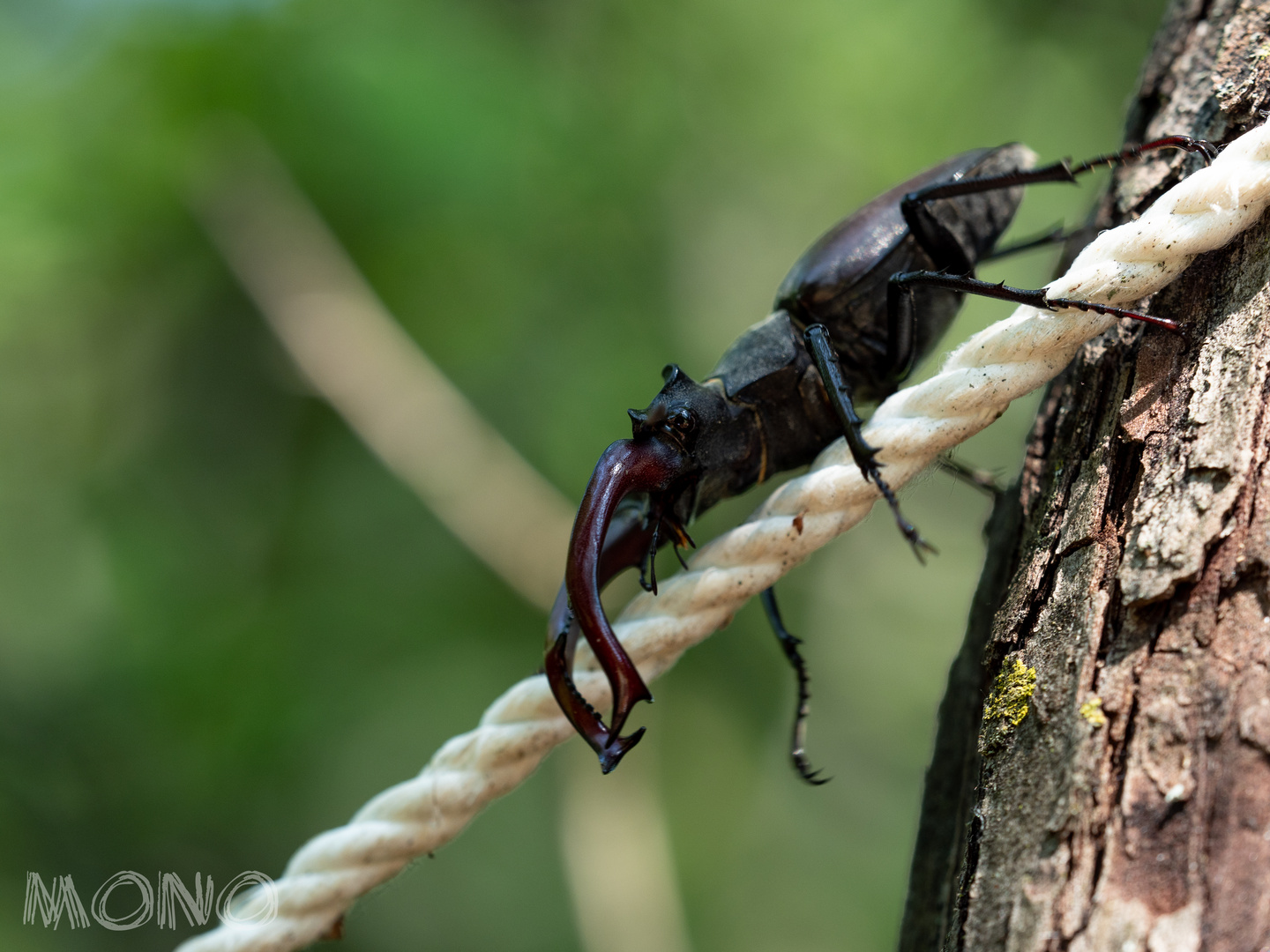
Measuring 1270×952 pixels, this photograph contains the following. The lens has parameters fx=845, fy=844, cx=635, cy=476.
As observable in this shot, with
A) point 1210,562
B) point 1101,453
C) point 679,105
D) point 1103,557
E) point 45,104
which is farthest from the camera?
point 679,105

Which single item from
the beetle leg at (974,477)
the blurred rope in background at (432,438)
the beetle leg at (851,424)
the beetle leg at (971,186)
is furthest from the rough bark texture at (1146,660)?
the blurred rope in background at (432,438)

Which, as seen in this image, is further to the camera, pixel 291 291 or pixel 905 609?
pixel 905 609

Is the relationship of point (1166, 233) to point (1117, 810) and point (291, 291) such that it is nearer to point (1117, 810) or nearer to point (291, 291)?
point (1117, 810)

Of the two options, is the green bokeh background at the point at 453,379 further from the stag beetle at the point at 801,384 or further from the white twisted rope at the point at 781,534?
the white twisted rope at the point at 781,534

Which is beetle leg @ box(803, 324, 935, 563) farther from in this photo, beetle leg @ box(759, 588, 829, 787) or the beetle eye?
beetle leg @ box(759, 588, 829, 787)

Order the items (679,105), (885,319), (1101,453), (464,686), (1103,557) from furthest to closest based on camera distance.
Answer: (679,105)
(464,686)
(885,319)
(1101,453)
(1103,557)

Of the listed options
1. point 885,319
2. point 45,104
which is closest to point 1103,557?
point 885,319
